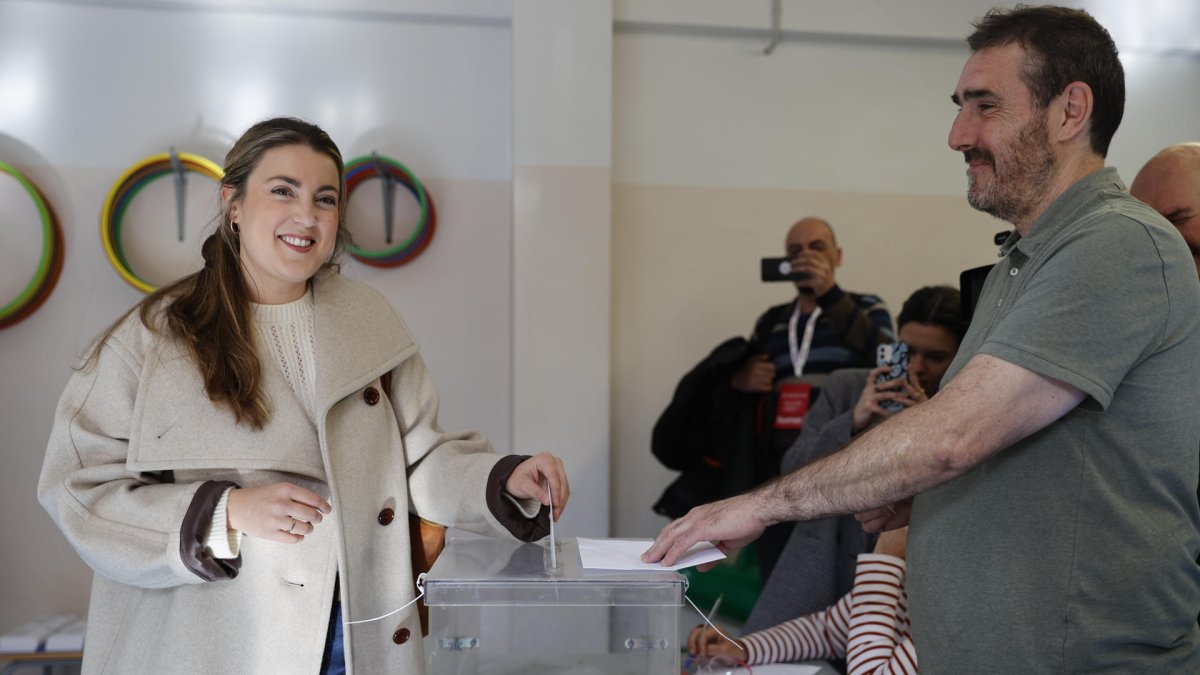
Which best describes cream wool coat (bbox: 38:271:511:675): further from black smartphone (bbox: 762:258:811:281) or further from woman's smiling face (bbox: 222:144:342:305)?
black smartphone (bbox: 762:258:811:281)

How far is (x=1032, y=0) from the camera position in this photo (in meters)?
3.75

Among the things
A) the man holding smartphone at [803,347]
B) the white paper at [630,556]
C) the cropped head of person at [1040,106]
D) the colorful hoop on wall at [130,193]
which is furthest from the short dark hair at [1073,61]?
the colorful hoop on wall at [130,193]

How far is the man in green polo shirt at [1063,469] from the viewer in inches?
47.7

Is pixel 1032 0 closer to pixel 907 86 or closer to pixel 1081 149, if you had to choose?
pixel 907 86

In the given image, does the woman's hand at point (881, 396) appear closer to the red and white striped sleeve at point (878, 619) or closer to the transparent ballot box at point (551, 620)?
the red and white striped sleeve at point (878, 619)

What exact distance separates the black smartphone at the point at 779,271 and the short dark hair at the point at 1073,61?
1.93 m

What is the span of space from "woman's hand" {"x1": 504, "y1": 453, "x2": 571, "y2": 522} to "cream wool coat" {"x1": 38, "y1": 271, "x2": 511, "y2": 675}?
57 mm

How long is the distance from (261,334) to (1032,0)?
3273mm

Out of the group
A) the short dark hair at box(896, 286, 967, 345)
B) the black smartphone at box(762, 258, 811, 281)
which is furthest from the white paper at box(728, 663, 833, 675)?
the black smartphone at box(762, 258, 811, 281)

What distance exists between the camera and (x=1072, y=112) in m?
1.40

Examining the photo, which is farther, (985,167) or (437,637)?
(985,167)

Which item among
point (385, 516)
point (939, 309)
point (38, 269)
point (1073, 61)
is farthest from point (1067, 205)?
point (38, 269)

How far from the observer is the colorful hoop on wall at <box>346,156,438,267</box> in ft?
12.0

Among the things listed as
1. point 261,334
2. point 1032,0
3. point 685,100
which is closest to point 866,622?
point 261,334
